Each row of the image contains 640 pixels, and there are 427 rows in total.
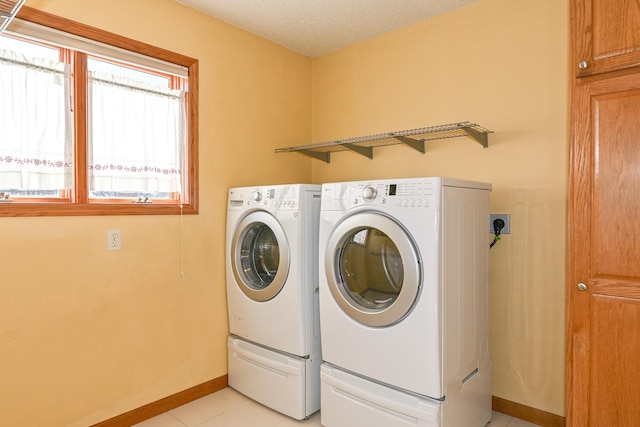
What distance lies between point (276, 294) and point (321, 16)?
1.76 meters

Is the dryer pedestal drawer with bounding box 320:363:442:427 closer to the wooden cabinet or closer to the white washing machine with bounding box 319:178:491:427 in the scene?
the white washing machine with bounding box 319:178:491:427

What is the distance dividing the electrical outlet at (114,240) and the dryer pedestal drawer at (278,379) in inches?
37.5

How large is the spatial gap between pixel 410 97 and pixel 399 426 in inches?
77.4

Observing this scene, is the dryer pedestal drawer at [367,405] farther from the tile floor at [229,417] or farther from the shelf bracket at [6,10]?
the shelf bracket at [6,10]

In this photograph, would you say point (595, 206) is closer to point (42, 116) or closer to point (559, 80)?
point (559, 80)

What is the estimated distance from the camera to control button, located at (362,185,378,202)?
1867 mm

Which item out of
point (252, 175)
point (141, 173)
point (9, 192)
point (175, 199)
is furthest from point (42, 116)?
point (252, 175)

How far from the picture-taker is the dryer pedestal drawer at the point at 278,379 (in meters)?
2.21

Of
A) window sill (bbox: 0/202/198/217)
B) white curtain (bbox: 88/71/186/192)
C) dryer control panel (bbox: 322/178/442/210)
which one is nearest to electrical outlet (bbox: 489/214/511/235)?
dryer control panel (bbox: 322/178/442/210)

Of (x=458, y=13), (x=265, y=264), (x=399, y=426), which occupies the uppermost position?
(x=458, y=13)

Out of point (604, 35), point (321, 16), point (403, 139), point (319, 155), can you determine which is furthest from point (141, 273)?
point (604, 35)

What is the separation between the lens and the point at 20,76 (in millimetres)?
1890

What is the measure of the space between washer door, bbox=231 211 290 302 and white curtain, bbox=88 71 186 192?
50cm

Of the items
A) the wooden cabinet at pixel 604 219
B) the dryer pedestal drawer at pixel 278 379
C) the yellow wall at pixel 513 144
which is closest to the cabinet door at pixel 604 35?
the wooden cabinet at pixel 604 219
